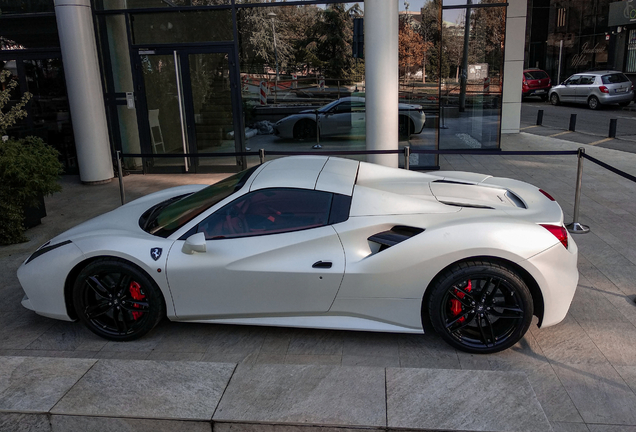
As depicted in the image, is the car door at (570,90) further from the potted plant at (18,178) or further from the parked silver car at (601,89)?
the potted plant at (18,178)

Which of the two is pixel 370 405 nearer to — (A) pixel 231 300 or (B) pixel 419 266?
(B) pixel 419 266

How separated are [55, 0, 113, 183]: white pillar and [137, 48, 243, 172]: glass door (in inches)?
37.5

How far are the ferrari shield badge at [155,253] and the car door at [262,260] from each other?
0.09 m

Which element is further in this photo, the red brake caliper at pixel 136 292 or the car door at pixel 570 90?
the car door at pixel 570 90

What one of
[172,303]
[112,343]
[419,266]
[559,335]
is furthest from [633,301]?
[112,343]

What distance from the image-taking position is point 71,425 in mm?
3260

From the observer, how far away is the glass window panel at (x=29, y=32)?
10930 mm

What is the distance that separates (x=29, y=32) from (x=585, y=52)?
33.9 m

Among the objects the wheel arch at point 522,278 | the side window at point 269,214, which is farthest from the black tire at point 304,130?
the wheel arch at point 522,278

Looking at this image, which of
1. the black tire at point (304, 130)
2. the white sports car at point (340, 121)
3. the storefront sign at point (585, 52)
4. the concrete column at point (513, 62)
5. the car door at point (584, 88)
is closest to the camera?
the white sports car at point (340, 121)

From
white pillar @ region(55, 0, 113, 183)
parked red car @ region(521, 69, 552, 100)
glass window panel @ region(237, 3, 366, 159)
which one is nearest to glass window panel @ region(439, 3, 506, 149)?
glass window panel @ region(237, 3, 366, 159)

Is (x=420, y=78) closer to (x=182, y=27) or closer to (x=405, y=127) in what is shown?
(x=405, y=127)

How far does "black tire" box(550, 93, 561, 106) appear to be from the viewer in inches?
999

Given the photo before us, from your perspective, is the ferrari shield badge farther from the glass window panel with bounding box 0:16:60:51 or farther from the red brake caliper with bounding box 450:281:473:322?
the glass window panel with bounding box 0:16:60:51
